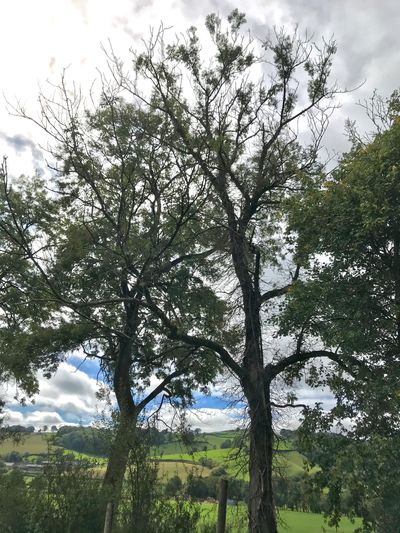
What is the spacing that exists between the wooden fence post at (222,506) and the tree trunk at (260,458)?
350 centimetres

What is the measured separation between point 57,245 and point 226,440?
9473 mm

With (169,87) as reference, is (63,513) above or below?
below

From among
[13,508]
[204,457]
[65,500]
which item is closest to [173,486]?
[65,500]

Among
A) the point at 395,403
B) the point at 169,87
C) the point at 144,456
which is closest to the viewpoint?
the point at 395,403

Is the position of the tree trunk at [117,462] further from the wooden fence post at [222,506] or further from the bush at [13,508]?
the wooden fence post at [222,506]

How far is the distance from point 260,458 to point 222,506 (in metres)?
3.98

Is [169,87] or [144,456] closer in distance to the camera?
[144,456]

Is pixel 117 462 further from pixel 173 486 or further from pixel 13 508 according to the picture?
pixel 13 508

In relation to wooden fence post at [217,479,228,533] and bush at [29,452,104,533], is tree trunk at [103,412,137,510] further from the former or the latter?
wooden fence post at [217,479,228,533]

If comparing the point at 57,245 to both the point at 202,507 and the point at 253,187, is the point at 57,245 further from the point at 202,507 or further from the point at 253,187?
the point at 202,507

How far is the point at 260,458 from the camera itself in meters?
12.7

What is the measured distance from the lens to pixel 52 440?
35.2ft

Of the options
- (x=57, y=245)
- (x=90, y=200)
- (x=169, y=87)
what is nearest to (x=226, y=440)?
(x=90, y=200)

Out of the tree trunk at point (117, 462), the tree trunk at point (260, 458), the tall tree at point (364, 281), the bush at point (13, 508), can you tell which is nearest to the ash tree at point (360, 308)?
the tall tree at point (364, 281)
